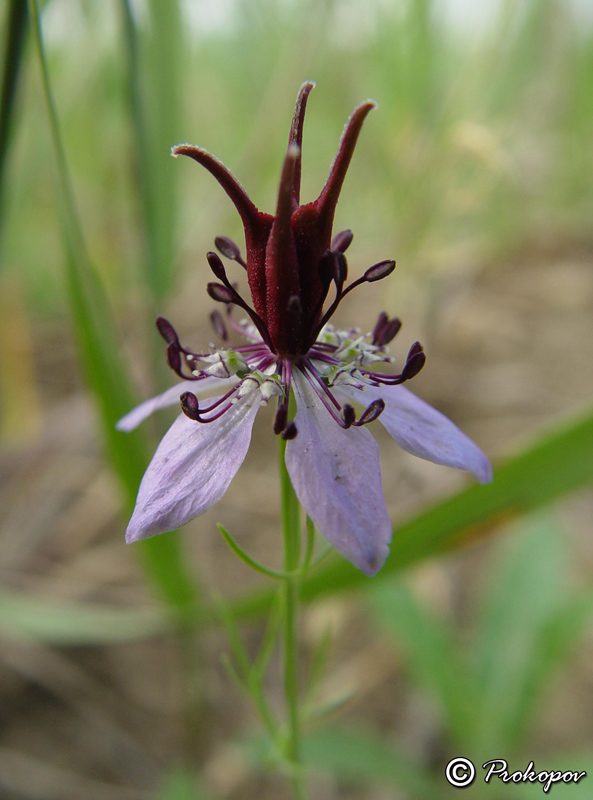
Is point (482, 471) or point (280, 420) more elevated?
point (280, 420)

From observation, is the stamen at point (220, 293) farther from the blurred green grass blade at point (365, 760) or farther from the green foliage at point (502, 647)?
the blurred green grass blade at point (365, 760)

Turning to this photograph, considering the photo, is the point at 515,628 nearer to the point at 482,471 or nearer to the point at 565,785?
the point at 565,785

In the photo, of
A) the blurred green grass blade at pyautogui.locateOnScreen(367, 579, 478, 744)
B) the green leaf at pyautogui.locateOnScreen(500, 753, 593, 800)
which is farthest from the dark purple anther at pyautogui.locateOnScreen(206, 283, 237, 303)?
the green leaf at pyautogui.locateOnScreen(500, 753, 593, 800)

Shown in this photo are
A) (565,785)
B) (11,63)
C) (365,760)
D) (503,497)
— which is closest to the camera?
(11,63)

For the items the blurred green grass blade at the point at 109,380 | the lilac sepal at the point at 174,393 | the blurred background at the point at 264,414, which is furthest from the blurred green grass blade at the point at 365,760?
the lilac sepal at the point at 174,393

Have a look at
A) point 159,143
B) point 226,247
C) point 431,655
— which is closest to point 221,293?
point 226,247

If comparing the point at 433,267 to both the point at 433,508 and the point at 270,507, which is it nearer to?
the point at 270,507
